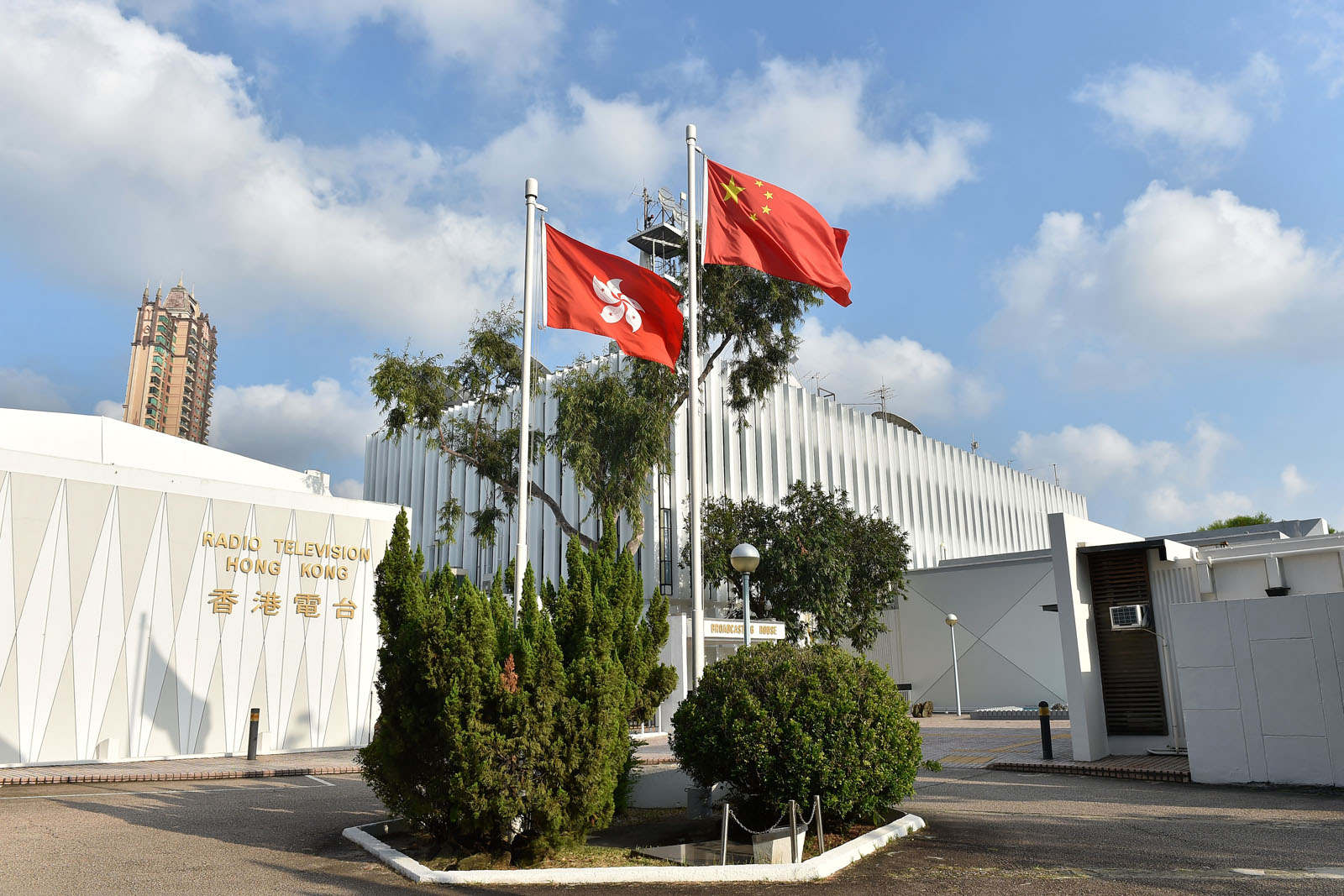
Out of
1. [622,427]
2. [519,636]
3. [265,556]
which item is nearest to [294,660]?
[265,556]

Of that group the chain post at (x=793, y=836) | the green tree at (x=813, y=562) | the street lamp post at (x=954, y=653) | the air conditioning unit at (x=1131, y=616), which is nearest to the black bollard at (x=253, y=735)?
the chain post at (x=793, y=836)

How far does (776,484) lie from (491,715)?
112ft

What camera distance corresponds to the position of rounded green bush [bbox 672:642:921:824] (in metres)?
8.73

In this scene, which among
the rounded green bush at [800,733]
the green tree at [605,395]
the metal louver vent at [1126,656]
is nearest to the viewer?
the rounded green bush at [800,733]

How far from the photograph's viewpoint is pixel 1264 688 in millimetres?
12945

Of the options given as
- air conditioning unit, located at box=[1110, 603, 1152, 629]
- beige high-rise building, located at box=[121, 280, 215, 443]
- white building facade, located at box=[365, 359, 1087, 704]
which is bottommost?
air conditioning unit, located at box=[1110, 603, 1152, 629]

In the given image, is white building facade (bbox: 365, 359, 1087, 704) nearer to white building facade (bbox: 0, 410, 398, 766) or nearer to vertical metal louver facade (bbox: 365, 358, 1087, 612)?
vertical metal louver facade (bbox: 365, 358, 1087, 612)

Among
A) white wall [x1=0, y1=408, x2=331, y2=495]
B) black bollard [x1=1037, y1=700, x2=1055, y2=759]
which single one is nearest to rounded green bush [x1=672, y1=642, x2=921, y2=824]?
black bollard [x1=1037, y1=700, x2=1055, y2=759]

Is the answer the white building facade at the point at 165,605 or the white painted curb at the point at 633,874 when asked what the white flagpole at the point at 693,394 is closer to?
the white painted curb at the point at 633,874

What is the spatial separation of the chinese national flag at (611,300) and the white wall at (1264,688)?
868 cm

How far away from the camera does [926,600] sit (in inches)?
1417

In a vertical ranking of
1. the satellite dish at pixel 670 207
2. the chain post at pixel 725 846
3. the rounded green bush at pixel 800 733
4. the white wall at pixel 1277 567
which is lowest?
the chain post at pixel 725 846

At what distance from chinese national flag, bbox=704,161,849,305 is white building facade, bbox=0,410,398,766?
12735 millimetres

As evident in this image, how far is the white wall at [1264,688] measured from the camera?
40.8ft
